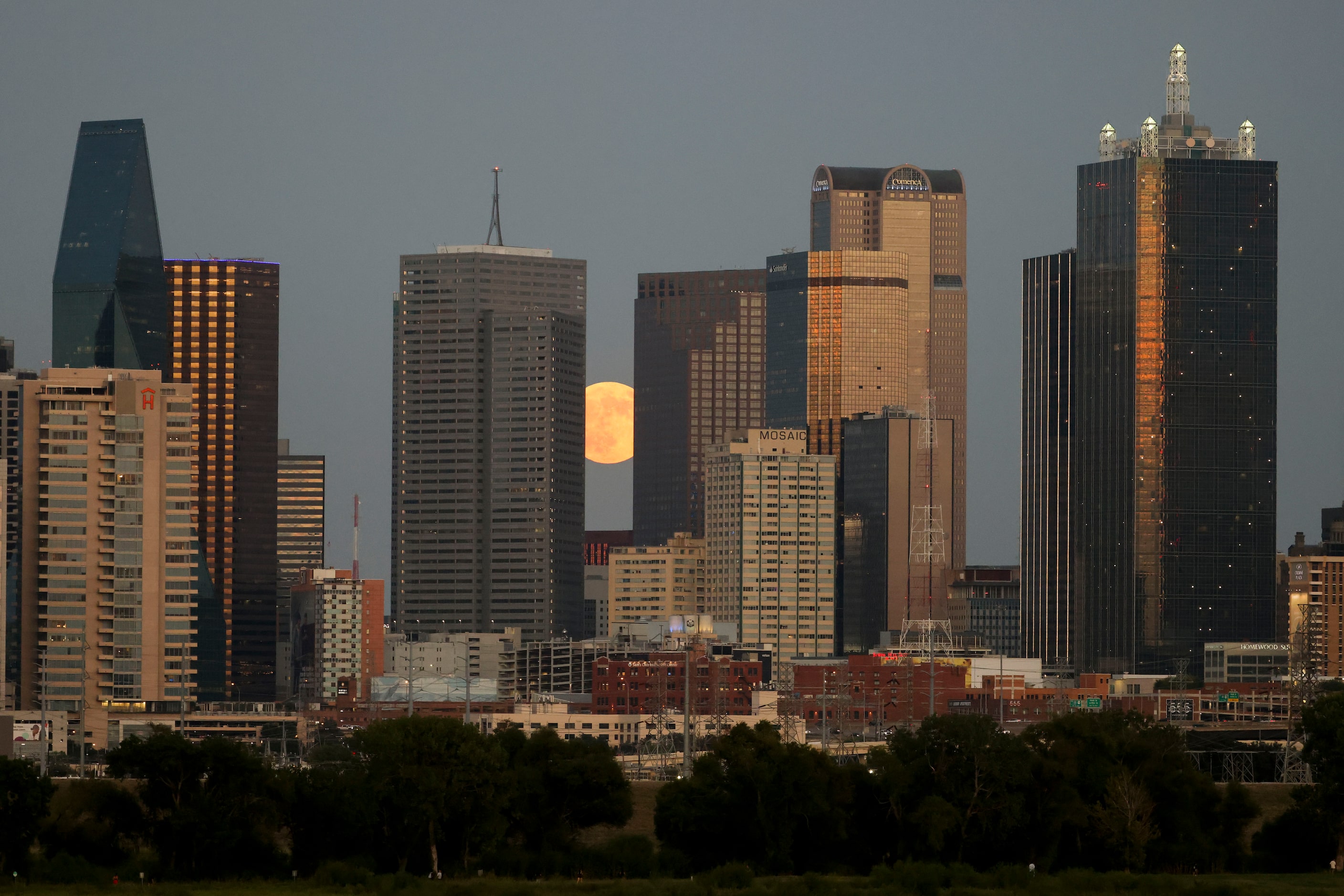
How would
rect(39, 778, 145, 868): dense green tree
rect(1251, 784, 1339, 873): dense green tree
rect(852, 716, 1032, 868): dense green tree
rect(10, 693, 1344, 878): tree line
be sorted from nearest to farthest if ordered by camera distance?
rect(39, 778, 145, 868): dense green tree
rect(10, 693, 1344, 878): tree line
rect(852, 716, 1032, 868): dense green tree
rect(1251, 784, 1339, 873): dense green tree

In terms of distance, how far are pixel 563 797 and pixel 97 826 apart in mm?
24729

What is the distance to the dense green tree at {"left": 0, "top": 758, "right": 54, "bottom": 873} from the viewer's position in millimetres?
104688

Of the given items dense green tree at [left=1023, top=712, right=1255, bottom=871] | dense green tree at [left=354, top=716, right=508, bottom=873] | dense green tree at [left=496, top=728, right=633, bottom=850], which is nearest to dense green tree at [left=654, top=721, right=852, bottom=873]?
dense green tree at [left=496, top=728, right=633, bottom=850]

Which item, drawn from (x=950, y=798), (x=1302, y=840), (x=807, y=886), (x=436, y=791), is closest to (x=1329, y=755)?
(x=1302, y=840)

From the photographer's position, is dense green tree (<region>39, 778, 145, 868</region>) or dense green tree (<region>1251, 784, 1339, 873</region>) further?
dense green tree (<region>1251, 784, 1339, 873</region>)

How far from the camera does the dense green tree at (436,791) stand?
110750mm

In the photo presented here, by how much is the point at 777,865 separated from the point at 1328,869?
2913 cm

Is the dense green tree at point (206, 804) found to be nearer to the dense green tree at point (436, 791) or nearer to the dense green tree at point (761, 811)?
the dense green tree at point (436, 791)

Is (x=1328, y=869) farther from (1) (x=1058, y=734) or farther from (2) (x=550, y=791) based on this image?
(2) (x=550, y=791)

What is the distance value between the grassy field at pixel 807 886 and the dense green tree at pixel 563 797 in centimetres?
1300

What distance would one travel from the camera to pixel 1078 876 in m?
102

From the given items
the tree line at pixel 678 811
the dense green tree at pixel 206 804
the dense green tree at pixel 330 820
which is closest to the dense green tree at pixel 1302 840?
the tree line at pixel 678 811

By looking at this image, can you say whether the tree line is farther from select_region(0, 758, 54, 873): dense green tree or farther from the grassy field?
the grassy field

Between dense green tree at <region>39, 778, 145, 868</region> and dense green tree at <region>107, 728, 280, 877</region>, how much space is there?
940 millimetres
